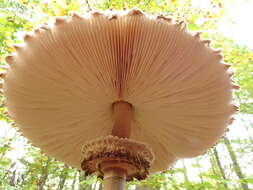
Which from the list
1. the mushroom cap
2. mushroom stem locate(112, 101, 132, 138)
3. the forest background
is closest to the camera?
the mushroom cap

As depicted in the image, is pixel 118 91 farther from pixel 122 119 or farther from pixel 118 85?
pixel 122 119

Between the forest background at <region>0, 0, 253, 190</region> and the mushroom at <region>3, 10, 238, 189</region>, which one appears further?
the forest background at <region>0, 0, 253, 190</region>

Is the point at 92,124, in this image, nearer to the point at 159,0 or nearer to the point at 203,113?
the point at 203,113

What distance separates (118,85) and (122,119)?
27cm

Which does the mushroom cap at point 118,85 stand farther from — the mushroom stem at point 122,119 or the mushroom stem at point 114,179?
the mushroom stem at point 114,179

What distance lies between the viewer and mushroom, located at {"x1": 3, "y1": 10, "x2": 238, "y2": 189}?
1319 mm

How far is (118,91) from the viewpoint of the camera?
181cm

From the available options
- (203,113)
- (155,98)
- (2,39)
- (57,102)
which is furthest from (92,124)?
(2,39)

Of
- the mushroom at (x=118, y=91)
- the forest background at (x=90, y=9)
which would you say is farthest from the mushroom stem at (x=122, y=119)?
the forest background at (x=90, y=9)

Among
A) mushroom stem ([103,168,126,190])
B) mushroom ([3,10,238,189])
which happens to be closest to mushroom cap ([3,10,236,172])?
mushroom ([3,10,238,189])

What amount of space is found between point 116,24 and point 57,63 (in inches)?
19.5

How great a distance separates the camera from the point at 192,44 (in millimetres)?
1320

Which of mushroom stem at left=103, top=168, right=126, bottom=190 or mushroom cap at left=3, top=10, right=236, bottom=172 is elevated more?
mushroom cap at left=3, top=10, right=236, bottom=172

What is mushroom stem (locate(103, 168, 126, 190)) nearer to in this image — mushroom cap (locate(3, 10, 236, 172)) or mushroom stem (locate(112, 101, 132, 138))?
mushroom stem (locate(112, 101, 132, 138))
